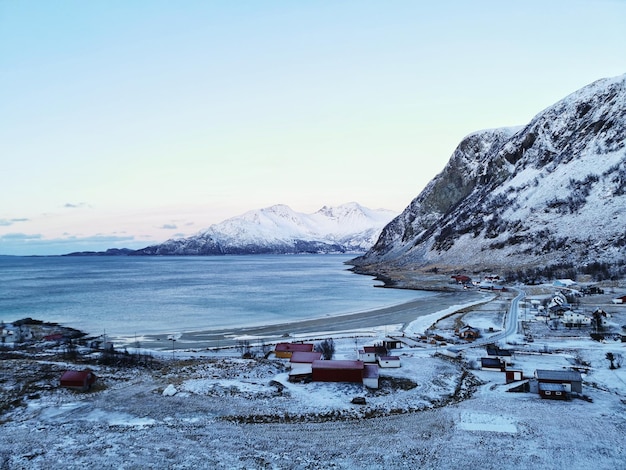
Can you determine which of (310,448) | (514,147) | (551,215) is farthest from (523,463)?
(514,147)

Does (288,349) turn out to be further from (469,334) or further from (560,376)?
(560,376)

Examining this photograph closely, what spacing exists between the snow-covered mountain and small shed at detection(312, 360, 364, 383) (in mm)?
78532

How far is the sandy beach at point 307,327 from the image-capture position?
172ft

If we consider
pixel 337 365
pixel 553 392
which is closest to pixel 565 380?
pixel 553 392

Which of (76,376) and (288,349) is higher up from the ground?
(76,376)

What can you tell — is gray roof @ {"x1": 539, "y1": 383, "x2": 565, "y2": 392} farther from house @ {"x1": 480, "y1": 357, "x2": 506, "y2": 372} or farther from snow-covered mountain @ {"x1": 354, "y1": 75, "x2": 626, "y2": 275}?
snow-covered mountain @ {"x1": 354, "y1": 75, "x2": 626, "y2": 275}

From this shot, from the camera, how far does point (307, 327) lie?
6088cm

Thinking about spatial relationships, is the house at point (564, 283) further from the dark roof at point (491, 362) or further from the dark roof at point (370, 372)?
the dark roof at point (370, 372)

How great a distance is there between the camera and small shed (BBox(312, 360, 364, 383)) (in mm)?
32531

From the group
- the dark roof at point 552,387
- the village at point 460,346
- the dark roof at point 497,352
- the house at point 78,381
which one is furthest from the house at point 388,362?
the house at point 78,381

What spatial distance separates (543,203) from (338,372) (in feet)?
376

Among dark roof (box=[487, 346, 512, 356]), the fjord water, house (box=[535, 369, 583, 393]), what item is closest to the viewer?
house (box=[535, 369, 583, 393])

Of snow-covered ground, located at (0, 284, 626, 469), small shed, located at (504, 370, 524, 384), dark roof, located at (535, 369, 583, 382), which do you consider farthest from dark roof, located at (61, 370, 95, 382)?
dark roof, located at (535, 369, 583, 382)

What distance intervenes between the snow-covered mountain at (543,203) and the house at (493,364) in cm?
6817
